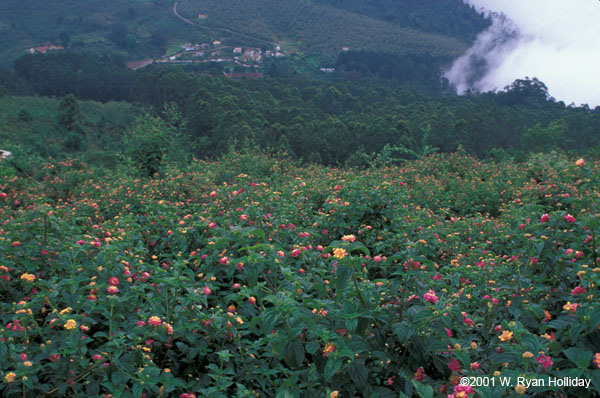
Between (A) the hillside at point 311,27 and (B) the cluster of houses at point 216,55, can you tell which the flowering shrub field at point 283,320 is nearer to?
(B) the cluster of houses at point 216,55

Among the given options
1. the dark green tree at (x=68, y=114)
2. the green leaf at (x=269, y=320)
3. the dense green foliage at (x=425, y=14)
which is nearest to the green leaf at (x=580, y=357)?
the green leaf at (x=269, y=320)

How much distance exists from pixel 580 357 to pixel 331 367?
93 cm

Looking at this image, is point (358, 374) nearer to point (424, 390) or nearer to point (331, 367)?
point (331, 367)

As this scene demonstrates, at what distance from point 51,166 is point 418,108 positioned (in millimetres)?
25636

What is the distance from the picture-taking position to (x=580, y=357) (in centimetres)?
154

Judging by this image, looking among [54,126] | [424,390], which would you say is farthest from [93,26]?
[424,390]

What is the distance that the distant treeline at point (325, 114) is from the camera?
70.2ft

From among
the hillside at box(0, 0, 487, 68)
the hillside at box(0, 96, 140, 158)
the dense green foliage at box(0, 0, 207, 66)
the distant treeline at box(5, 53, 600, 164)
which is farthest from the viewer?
the hillside at box(0, 0, 487, 68)

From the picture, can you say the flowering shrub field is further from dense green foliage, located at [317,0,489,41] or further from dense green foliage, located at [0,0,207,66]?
dense green foliage, located at [317,0,489,41]

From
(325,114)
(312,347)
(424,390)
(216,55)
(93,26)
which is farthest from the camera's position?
(93,26)

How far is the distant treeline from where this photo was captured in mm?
21406

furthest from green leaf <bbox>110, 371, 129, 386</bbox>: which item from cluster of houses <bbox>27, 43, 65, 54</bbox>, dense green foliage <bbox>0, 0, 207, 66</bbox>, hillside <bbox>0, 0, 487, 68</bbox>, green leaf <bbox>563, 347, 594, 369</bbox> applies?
cluster of houses <bbox>27, 43, 65, 54</bbox>

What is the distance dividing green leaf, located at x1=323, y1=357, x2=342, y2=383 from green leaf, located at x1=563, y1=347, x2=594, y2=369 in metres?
0.87

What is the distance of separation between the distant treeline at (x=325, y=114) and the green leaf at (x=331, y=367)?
1277 cm
